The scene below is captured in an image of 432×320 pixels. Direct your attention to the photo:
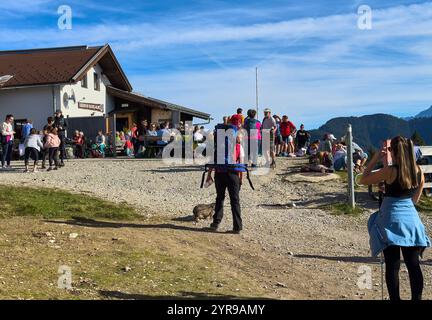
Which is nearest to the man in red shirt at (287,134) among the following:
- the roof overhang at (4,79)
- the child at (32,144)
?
the child at (32,144)

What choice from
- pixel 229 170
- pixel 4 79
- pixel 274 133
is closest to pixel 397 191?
pixel 229 170

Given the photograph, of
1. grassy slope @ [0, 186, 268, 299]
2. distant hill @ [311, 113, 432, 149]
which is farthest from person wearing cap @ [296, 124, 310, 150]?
distant hill @ [311, 113, 432, 149]

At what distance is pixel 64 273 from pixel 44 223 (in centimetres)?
294

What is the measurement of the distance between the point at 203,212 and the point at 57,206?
2.81 meters

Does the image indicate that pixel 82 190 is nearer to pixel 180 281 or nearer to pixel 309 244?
pixel 309 244

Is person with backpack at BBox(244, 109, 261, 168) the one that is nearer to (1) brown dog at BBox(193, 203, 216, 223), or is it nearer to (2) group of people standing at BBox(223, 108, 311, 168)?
(2) group of people standing at BBox(223, 108, 311, 168)

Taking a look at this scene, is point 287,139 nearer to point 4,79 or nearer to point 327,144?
point 327,144

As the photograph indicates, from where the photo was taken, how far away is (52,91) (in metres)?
27.5

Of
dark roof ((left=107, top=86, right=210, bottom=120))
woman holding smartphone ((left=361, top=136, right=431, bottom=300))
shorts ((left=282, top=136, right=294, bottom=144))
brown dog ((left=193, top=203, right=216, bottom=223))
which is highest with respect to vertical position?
dark roof ((left=107, top=86, right=210, bottom=120))

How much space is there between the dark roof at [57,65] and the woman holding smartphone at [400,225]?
2352 cm

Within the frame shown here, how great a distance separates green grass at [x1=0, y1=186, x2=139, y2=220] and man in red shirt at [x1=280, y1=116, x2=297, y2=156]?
11333 millimetres

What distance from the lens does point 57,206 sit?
10773mm

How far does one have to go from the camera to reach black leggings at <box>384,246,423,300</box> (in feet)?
17.8

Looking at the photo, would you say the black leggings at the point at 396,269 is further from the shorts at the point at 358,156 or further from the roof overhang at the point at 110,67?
the roof overhang at the point at 110,67
